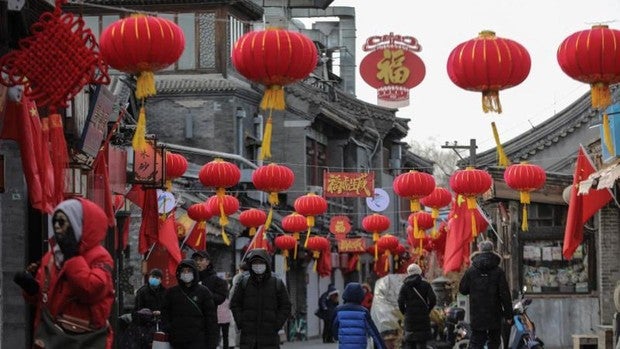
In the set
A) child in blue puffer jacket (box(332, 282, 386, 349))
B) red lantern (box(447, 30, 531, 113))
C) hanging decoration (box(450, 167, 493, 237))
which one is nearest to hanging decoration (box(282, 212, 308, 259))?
hanging decoration (box(450, 167, 493, 237))

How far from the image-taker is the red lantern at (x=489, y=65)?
18.0m

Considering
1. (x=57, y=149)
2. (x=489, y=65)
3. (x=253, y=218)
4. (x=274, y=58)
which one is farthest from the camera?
(x=253, y=218)

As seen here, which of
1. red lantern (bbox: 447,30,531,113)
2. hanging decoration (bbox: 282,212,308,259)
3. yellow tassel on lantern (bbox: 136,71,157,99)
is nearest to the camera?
yellow tassel on lantern (bbox: 136,71,157,99)

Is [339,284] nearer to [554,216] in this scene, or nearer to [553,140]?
[553,140]

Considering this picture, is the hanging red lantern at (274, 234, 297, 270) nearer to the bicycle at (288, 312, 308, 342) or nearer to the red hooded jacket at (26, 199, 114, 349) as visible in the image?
the bicycle at (288, 312, 308, 342)

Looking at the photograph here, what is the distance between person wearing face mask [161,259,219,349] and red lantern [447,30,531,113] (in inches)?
157

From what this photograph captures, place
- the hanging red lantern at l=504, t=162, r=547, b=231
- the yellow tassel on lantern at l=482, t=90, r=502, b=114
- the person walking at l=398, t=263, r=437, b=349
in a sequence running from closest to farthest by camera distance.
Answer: the yellow tassel on lantern at l=482, t=90, r=502, b=114 → the person walking at l=398, t=263, r=437, b=349 → the hanging red lantern at l=504, t=162, r=547, b=231

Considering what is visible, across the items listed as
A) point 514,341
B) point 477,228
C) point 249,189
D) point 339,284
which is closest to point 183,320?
point 514,341

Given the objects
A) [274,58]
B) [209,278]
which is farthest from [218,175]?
[274,58]

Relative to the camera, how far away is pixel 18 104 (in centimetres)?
1427

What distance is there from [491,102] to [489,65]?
503mm

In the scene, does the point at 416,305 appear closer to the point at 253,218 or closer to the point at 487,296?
the point at 487,296

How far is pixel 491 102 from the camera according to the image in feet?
59.9

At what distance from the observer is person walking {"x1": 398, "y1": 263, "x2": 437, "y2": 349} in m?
23.0
